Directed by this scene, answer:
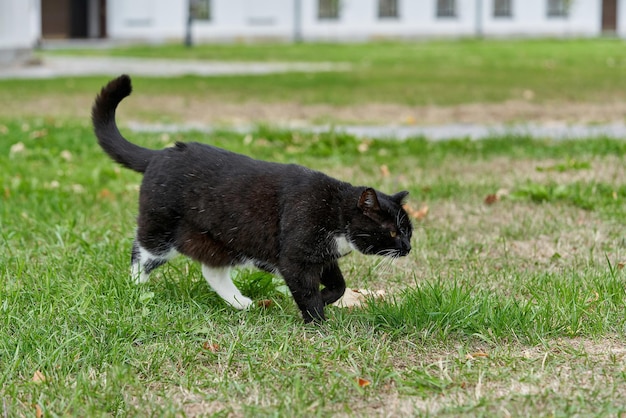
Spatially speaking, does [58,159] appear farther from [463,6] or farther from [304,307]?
→ [463,6]

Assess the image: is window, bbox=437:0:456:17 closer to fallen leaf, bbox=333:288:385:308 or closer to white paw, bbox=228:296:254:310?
fallen leaf, bbox=333:288:385:308

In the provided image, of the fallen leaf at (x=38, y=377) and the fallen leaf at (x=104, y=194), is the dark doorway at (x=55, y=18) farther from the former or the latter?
the fallen leaf at (x=38, y=377)

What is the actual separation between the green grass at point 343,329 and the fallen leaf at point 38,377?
0.7 inches

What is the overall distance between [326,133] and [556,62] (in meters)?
13.7

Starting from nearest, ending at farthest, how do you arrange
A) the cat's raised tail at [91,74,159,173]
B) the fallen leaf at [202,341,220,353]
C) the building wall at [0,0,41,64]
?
1. the fallen leaf at [202,341,220,353]
2. the cat's raised tail at [91,74,159,173]
3. the building wall at [0,0,41,64]

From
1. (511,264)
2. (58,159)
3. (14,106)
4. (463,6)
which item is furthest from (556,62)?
(463,6)

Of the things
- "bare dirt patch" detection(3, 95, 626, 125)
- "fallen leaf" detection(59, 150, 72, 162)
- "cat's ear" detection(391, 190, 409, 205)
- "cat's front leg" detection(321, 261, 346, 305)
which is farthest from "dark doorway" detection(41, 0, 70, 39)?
"cat's ear" detection(391, 190, 409, 205)

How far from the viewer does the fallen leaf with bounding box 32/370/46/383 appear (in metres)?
2.91

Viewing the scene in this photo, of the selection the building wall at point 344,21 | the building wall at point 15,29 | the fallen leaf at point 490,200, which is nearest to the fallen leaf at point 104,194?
the fallen leaf at point 490,200

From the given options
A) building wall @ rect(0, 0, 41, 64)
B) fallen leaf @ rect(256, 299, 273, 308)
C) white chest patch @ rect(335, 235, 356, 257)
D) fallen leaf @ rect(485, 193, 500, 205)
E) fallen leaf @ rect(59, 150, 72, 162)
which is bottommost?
fallen leaf @ rect(256, 299, 273, 308)

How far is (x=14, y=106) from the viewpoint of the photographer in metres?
12.4

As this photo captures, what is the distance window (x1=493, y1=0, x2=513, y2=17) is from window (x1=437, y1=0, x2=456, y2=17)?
6.43 ft

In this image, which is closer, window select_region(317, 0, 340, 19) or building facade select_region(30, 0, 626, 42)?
building facade select_region(30, 0, 626, 42)

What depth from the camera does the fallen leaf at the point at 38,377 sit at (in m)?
2.91
